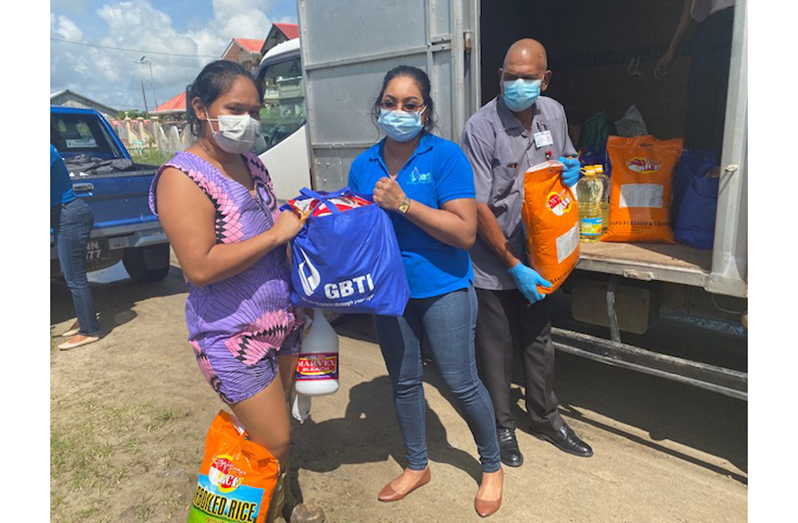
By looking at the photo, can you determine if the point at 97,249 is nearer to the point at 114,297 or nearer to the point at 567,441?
the point at 114,297

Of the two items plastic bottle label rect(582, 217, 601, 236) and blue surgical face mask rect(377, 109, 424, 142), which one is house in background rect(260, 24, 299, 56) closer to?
plastic bottle label rect(582, 217, 601, 236)

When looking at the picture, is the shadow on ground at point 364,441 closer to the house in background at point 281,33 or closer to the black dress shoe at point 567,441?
the black dress shoe at point 567,441

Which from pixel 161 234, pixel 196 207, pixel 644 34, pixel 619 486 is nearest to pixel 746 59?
pixel 619 486

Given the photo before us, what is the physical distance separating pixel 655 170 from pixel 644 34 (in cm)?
279

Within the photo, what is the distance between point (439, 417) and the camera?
3.34m

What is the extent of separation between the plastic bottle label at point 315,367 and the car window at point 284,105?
4.09 meters

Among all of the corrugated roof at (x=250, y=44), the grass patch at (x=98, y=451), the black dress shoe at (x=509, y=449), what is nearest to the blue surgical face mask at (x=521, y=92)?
the black dress shoe at (x=509, y=449)

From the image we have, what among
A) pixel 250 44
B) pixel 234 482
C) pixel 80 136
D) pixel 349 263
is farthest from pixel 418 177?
pixel 250 44

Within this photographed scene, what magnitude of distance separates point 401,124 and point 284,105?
4470 millimetres

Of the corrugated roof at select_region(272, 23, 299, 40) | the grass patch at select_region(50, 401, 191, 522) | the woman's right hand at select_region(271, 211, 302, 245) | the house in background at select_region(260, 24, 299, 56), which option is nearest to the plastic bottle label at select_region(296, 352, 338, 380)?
the woman's right hand at select_region(271, 211, 302, 245)

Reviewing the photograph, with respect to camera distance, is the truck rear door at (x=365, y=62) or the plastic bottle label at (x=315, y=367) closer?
the plastic bottle label at (x=315, y=367)

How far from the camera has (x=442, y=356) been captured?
7.38 feet

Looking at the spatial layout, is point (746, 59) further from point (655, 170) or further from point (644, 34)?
point (644, 34)

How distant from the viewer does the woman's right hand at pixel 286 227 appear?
72.9 inches
